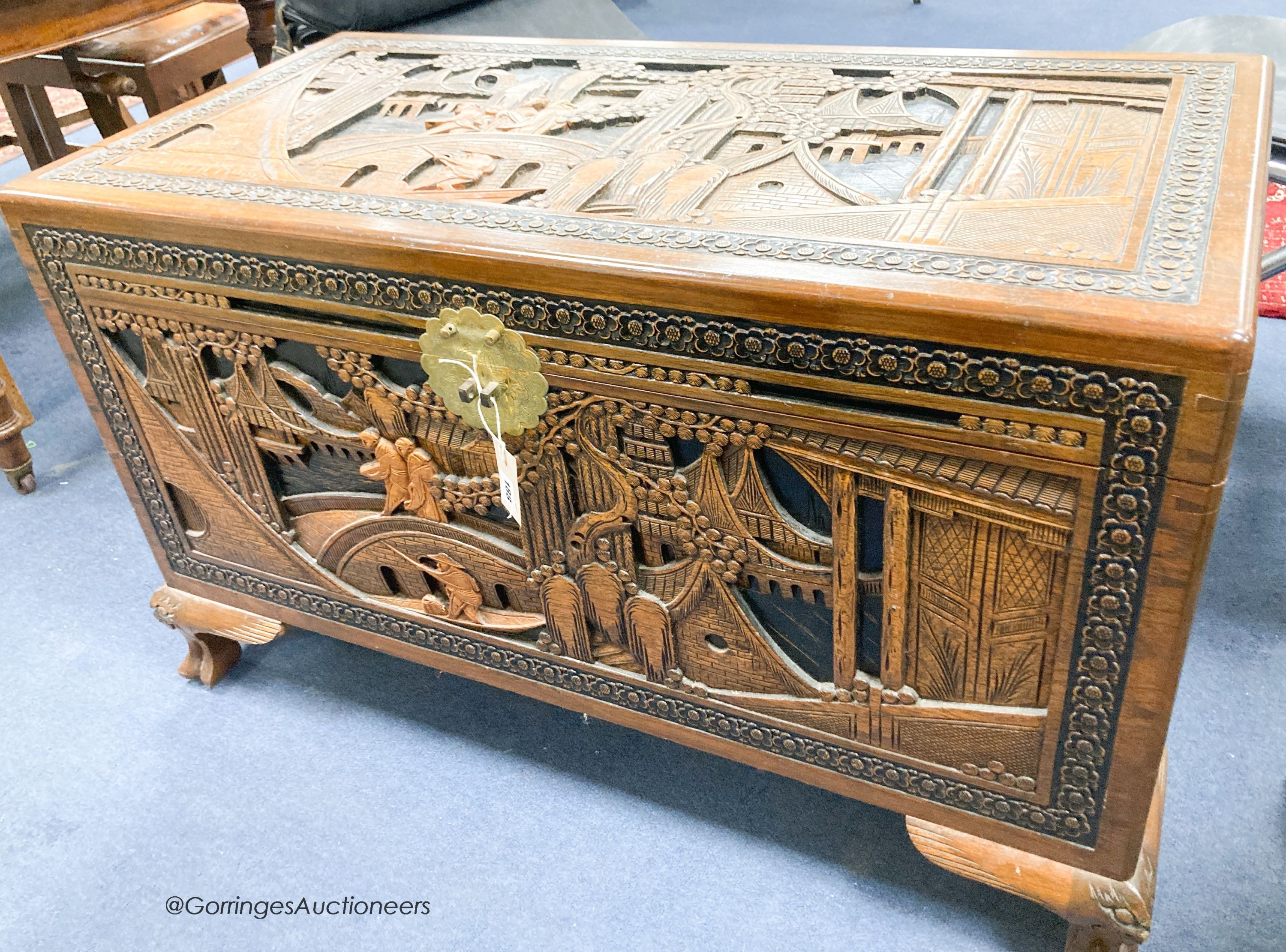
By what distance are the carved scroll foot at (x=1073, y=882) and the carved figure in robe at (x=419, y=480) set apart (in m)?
0.61

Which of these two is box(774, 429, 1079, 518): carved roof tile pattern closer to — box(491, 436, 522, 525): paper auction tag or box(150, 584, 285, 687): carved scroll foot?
box(491, 436, 522, 525): paper auction tag

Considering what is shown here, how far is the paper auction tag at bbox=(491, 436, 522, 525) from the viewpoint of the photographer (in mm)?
972

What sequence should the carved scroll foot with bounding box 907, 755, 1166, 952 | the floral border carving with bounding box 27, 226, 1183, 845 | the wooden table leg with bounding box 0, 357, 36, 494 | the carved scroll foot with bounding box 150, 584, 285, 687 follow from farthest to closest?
1. the wooden table leg with bounding box 0, 357, 36, 494
2. the carved scroll foot with bounding box 150, 584, 285, 687
3. the carved scroll foot with bounding box 907, 755, 1166, 952
4. the floral border carving with bounding box 27, 226, 1183, 845

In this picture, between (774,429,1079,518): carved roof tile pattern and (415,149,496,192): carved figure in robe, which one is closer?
(774,429,1079,518): carved roof tile pattern

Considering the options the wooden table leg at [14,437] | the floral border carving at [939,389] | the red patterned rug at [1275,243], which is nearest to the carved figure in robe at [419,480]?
the floral border carving at [939,389]

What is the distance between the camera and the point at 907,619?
2.93 feet

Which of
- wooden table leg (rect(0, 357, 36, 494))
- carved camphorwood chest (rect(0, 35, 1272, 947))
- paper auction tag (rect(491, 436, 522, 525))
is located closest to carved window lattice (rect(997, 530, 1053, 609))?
carved camphorwood chest (rect(0, 35, 1272, 947))

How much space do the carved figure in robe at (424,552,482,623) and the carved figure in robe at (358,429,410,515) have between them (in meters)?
0.09

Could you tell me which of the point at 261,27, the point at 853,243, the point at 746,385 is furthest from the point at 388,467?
the point at 261,27

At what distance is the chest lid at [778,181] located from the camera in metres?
0.74

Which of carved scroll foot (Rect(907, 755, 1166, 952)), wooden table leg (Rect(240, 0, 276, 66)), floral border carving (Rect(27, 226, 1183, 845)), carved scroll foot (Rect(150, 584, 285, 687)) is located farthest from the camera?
wooden table leg (Rect(240, 0, 276, 66))

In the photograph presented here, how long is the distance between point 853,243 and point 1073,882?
64cm

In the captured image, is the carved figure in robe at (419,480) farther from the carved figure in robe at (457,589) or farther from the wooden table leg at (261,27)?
the wooden table leg at (261,27)

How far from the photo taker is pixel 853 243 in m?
0.82
